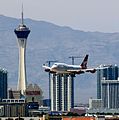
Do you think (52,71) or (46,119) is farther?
(46,119)

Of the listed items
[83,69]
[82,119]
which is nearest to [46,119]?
[83,69]

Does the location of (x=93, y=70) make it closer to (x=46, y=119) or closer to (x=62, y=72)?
(x=62, y=72)

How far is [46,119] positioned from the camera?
181 metres

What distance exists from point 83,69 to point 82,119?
17.5 metres

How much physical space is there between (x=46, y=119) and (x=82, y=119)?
33779 mm

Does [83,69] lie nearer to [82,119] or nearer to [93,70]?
[93,70]

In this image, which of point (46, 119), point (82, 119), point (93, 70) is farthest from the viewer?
point (46, 119)

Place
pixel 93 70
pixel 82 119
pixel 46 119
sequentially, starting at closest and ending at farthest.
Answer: pixel 82 119, pixel 93 70, pixel 46 119

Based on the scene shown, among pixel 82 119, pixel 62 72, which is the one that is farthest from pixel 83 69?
pixel 82 119

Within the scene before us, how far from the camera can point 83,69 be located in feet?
536

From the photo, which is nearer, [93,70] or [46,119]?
[93,70]

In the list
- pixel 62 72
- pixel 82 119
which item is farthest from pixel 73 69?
pixel 82 119

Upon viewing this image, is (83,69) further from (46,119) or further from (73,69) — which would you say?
(46,119)

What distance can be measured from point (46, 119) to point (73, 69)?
2444 centimetres
